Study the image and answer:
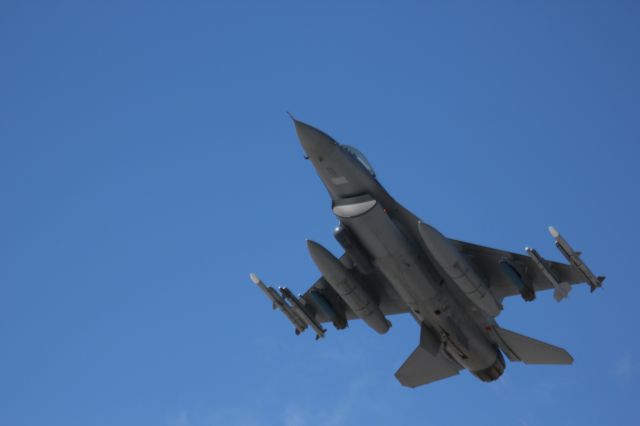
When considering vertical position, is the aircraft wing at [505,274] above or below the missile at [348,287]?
below

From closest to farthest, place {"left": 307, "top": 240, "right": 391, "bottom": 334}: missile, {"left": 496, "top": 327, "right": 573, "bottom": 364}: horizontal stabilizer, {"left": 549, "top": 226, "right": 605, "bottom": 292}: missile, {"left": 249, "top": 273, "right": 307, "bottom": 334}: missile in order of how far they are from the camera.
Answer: {"left": 549, "top": 226, "right": 605, "bottom": 292}: missile, {"left": 307, "top": 240, "right": 391, "bottom": 334}: missile, {"left": 496, "top": 327, "right": 573, "bottom": 364}: horizontal stabilizer, {"left": 249, "top": 273, "right": 307, "bottom": 334}: missile

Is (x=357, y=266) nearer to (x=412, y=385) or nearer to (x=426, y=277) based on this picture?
(x=426, y=277)

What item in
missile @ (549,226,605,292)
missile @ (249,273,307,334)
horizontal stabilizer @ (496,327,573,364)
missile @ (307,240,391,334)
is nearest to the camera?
missile @ (549,226,605,292)

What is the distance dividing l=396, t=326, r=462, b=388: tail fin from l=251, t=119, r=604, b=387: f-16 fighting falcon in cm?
4

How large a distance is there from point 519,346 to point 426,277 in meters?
4.90

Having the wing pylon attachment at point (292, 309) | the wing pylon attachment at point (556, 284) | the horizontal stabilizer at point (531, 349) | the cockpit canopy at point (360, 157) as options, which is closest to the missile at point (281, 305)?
the wing pylon attachment at point (292, 309)

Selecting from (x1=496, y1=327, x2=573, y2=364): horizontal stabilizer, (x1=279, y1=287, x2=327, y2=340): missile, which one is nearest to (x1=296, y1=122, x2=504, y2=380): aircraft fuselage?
(x1=496, y1=327, x2=573, y2=364): horizontal stabilizer

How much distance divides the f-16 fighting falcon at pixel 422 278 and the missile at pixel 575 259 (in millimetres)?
33

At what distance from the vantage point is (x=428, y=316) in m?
31.3

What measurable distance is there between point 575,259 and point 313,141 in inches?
→ 375

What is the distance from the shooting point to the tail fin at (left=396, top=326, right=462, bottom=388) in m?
33.6

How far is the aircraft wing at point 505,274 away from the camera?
97.7 ft

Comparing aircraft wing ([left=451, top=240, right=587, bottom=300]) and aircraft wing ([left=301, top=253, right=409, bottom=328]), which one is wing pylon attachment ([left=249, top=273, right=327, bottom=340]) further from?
aircraft wing ([left=451, top=240, right=587, bottom=300])

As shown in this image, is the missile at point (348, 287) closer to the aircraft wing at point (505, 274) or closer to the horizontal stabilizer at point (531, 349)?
the aircraft wing at point (505, 274)
